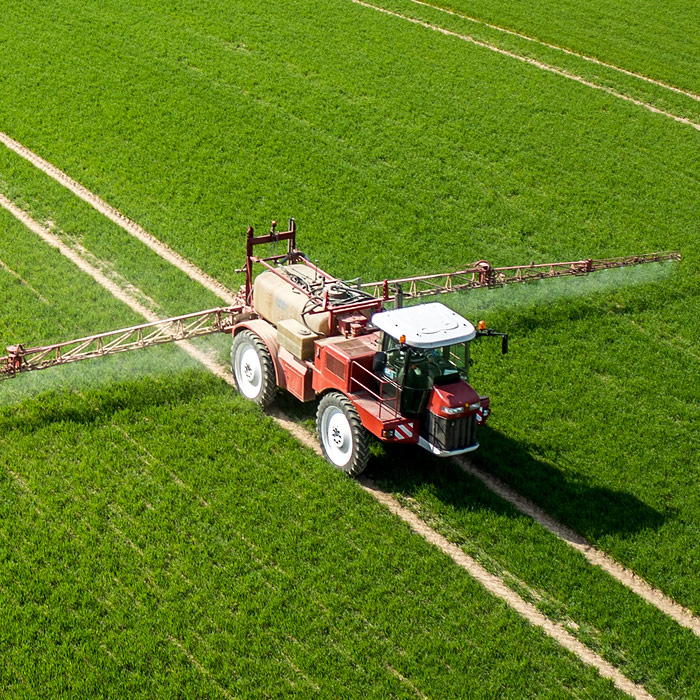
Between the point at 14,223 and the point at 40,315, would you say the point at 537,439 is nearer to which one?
the point at 40,315

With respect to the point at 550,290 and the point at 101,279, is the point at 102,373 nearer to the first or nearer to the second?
the point at 101,279

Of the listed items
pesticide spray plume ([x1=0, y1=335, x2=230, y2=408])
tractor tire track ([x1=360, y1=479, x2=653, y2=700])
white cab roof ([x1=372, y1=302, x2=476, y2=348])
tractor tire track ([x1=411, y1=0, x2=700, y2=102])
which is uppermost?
tractor tire track ([x1=411, y1=0, x2=700, y2=102])

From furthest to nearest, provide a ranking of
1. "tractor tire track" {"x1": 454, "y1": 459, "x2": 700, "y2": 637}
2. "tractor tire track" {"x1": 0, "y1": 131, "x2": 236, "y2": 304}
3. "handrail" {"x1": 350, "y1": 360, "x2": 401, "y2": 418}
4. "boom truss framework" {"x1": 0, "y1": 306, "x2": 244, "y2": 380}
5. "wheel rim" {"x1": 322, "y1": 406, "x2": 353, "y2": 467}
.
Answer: "tractor tire track" {"x1": 0, "y1": 131, "x2": 236, "y2": 304} → "boom truss framework" {"x1": 0, "y1": 306, "x2": 244, "y2": 380} → "wheel rim" {"x1": 322, "y1": 406, "x2": 353, "y2": 467} → "handrail" {"x1": 350, "y1": 360, "x2": 401, "y2": 418} → "tractor tire track" {"x1": 454, "y1": 459, "x2": 700, "y2": 637}

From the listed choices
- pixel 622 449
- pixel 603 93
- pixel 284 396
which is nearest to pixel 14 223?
pixel 284 396

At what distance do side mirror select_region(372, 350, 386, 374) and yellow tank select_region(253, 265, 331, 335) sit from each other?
4.37 feet

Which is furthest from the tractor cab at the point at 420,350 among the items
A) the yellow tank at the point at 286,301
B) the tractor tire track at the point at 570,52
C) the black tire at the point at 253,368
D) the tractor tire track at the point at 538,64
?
the tractor tire track at the point at 570,52

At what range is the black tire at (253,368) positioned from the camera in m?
17.6

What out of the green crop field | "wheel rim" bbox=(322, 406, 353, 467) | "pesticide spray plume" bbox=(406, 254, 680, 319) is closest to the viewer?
the green crop field

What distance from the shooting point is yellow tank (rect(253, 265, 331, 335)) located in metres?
17.0

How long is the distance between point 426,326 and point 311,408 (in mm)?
3705

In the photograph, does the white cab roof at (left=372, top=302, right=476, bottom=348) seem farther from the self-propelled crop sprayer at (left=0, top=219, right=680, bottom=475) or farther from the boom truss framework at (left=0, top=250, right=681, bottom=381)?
the boom truss framework at (left=0, top=250, right=681, bottom=381)

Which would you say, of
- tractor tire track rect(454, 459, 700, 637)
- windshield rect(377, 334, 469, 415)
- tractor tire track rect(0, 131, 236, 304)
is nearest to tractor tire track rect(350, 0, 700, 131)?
tractor tire track rect(0, 131, 236, 304)

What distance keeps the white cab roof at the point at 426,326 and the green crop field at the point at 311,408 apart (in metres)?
2.69

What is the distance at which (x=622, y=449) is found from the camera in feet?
58.7
